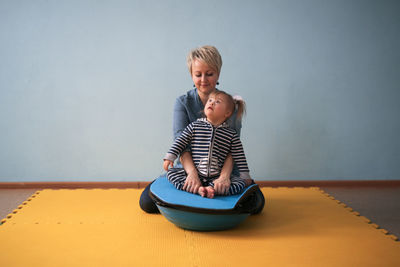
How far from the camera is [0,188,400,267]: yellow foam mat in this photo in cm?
164

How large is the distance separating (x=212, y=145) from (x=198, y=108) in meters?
0.32

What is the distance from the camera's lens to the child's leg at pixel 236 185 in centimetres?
202

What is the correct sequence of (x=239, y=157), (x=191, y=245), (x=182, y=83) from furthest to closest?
(x=182, y=83) → (x=239, y=157) → (x=191, y=245)

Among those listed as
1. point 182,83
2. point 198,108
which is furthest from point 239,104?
point 182,83

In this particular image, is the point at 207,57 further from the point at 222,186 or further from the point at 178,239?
the point at 178,239

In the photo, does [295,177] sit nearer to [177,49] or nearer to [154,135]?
[154,135]

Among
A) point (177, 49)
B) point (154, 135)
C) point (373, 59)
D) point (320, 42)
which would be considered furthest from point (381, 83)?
point (154, 135)

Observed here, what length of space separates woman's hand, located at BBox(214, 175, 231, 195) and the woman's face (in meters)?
0.56

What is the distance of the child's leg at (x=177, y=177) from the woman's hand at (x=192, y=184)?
44 millimetres

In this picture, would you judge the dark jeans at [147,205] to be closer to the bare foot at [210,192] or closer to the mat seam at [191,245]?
the mat seam at [191,245]

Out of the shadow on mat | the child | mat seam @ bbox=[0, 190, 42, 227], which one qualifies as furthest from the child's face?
mat seam @ bbox=[0, 190, 42, 227]

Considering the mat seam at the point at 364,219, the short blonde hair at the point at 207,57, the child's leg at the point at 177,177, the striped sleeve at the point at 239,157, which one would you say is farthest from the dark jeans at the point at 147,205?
the mat seam at the point at 364,219

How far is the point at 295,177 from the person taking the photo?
3.15m

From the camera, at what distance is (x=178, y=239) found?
187 cm
